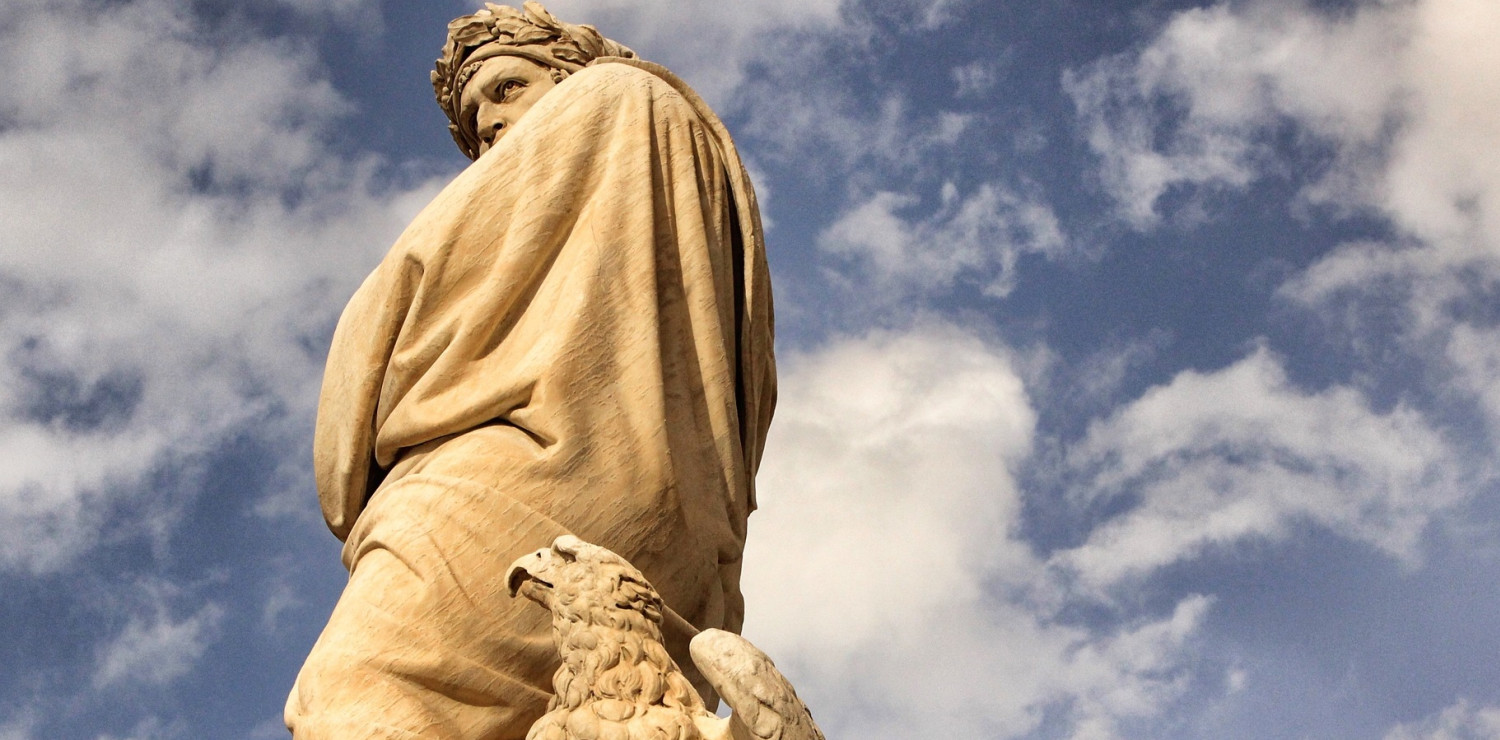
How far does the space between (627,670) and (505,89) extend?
10.5 ft

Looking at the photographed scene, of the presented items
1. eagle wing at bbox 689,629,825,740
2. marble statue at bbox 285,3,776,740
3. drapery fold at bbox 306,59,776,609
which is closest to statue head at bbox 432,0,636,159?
marble statue at bbox 285,3,776,740

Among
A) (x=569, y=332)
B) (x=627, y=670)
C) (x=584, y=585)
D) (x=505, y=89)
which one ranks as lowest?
(x=627, y=670)

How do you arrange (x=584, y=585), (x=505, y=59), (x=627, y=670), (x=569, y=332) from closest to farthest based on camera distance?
(x=627, y=670) → (x=584, y=585) → (x=569, y=332) → (x=505, y=59)

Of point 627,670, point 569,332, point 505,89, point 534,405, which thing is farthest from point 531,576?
point 505,89

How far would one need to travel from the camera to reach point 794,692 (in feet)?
14.4

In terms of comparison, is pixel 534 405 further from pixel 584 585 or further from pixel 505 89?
pixel 505 89

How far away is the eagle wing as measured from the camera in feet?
13.9

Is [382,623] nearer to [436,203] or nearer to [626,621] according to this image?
[626,621]

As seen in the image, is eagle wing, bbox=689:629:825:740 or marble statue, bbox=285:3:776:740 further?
marble statue, bbox=285:3:776:740

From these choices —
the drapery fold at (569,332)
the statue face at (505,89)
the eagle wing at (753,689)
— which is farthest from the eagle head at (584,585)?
the statue face at (505,89)

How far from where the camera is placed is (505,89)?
23.5 ft

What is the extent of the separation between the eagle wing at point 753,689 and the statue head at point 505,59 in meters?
3.36

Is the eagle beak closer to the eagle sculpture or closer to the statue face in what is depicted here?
the eagle sculpture

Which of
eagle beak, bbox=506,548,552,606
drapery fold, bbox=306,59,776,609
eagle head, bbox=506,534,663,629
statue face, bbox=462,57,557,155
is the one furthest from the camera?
statue face, bbox=462,57,557,155
